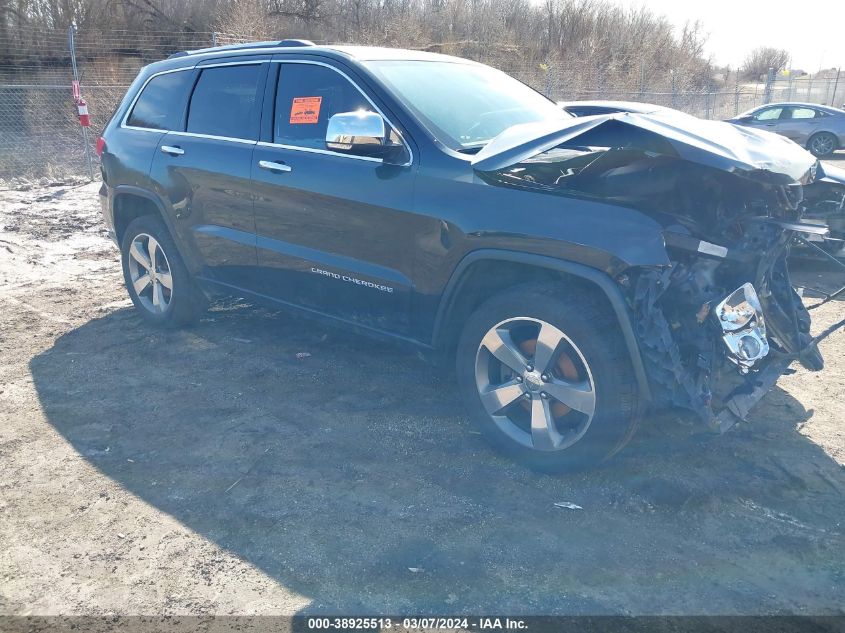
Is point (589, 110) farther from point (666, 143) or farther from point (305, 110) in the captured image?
point (666, 143)

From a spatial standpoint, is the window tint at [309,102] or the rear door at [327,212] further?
the window tint at [309,102]

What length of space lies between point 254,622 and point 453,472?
1274 millimetres

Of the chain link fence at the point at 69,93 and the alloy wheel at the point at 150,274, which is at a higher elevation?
the chain link fence at the point at 69,93

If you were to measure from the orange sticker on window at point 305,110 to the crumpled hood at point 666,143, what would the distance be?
1.19 metres

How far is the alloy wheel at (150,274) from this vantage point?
543cm

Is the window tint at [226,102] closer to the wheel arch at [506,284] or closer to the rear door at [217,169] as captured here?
the rear door at [217,169]

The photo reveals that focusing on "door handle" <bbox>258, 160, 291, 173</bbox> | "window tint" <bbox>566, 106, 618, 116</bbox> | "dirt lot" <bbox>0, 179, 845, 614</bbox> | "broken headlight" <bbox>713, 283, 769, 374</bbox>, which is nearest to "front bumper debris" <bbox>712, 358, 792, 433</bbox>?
"broken headlight" <bbox>713, 283, 769, 374</bbox>

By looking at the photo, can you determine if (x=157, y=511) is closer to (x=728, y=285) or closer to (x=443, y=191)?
(x=443, y=191)

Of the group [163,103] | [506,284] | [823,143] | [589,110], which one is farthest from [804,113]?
[506,284]


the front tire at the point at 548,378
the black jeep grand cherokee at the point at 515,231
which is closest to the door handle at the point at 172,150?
the black jeep grand cherokee at the point at 515,231

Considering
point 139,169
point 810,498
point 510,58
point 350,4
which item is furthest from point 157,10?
point 810,498

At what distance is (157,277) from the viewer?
18.1 ft

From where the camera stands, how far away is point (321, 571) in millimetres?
2881

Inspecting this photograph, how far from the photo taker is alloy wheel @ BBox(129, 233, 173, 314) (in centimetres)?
543
